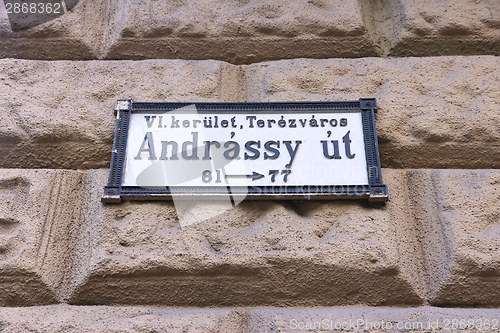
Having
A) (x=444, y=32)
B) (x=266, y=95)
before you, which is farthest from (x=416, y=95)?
(x=266, y=95)

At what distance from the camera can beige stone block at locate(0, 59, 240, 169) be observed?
4.30 ft

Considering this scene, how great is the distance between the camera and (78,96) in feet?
4.55

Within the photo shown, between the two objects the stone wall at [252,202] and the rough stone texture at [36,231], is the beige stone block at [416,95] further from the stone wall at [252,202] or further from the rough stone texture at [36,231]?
the rough stone texture at [36,231]

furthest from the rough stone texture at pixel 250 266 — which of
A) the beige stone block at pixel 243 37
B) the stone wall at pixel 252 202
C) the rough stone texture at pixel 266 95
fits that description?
the beige stone block at pixel 243 37

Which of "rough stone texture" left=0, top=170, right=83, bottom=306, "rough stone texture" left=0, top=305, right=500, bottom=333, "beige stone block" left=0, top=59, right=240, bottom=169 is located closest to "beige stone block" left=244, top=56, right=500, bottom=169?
"beige stone block" left=0, top=59, right=240, bottom=169

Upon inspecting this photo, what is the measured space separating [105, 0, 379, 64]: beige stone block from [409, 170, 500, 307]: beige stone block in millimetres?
470

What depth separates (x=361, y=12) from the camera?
1559mm

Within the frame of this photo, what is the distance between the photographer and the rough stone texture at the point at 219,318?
1070mm

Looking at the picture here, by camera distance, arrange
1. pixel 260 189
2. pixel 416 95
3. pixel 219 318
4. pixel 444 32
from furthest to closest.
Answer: pixel 444 32, pixel 416 95, pixel 260 189, pixel 219 318

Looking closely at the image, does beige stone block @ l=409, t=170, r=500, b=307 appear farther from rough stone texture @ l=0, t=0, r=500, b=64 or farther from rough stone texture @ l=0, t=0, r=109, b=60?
rough stone texture @ l=0, t=0, r=109, b=60

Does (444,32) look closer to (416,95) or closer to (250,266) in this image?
(416,95)

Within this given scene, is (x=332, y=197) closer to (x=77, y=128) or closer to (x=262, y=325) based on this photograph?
(x=262, y=325)

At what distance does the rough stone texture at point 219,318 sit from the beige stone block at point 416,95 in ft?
1.25

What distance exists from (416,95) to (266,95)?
39 cm
